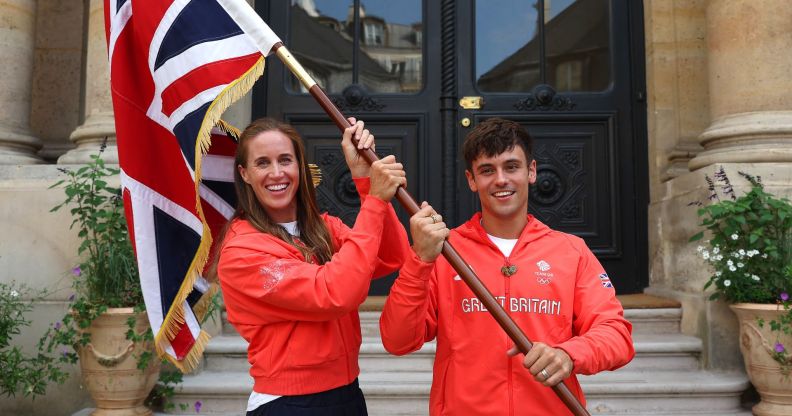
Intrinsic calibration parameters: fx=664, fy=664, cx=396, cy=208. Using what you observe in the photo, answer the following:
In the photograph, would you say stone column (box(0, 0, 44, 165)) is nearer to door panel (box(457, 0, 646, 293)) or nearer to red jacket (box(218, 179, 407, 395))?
door panel (box(457, 0, 646, 293))

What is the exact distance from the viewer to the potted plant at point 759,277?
3.80 m

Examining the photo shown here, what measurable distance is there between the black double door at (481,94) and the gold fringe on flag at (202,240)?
9.92 ft

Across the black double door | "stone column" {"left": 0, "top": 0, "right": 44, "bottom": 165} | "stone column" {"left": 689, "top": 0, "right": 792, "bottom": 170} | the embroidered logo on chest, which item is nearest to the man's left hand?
the embroidered logo on chest

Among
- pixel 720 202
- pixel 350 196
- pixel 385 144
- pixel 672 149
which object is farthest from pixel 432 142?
pixel 720 202

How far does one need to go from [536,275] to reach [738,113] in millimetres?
3305

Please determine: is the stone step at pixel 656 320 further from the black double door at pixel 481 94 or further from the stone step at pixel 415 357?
the black double door at pixel 481 94

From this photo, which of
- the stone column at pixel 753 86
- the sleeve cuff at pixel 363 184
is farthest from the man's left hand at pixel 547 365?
the stone column at pixel 753 86

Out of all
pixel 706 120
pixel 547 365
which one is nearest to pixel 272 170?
pixel 547 365

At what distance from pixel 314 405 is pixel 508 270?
0.75 meters

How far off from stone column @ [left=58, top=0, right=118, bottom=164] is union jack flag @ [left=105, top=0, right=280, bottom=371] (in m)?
2.15

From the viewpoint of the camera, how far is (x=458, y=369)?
7.01ft

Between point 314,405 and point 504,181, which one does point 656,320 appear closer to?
point 504,181

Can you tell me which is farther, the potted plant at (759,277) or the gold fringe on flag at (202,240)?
the potted plant at (759,277)

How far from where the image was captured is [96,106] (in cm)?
470
